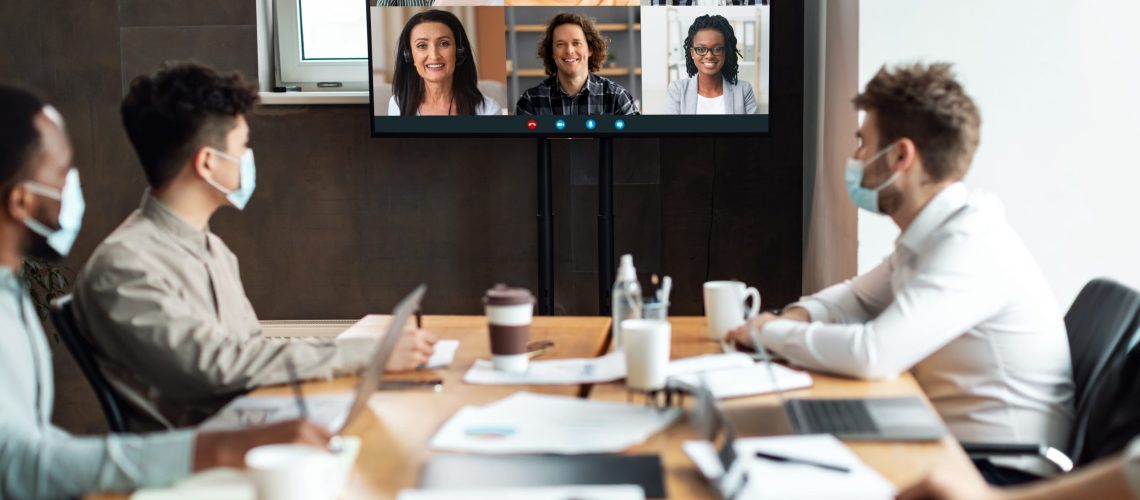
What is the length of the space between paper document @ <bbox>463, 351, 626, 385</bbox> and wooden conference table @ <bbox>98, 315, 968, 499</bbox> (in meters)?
0.03

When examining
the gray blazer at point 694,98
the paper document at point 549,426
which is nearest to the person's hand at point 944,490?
the paper document at point 549,426

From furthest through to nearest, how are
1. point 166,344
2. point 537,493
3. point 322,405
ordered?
point 166,344, point 322,405, point 537,493

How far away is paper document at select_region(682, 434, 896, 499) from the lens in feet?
4.32

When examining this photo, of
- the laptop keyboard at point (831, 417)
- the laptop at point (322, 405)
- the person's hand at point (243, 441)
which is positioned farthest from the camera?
the laptop keyboard at point (831, 417)

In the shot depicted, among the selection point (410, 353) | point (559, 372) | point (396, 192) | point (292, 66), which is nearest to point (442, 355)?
point (410, 353)

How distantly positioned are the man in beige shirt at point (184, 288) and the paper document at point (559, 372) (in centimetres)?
14

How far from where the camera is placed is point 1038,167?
318 cm

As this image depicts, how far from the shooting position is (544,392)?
184 centimetres

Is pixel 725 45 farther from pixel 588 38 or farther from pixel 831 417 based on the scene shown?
pixel 831 417

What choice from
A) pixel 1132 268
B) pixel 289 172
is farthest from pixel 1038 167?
pixel 289 172

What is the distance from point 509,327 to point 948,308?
2.61 ft

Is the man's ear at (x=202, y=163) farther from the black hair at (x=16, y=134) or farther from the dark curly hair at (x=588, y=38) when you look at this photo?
the dark curly hair at (x=588, y=38)

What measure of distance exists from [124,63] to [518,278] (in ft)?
5.43

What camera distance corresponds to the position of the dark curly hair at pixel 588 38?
12.1ft
